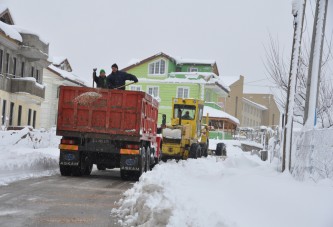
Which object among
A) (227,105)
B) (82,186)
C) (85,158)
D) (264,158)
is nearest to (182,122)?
(264,158)

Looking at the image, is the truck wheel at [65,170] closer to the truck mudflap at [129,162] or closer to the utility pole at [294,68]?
the truck mudflap at [129,162]

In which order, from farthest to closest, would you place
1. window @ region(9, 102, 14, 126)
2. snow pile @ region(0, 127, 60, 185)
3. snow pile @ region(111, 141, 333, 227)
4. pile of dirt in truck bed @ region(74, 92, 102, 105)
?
1. window @ region(9, 102, 14, 126)
2. pile of dirt in truck bed @ region(74, 92, 102, 105)
3. snow pile @ region(0, 127, 60, 185)
4. snow pile @ region(111, 141, 333, 227)

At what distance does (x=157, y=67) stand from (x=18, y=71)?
20.8 meters

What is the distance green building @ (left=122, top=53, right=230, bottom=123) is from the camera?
5534 cm

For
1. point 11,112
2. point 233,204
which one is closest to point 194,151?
point 233,204

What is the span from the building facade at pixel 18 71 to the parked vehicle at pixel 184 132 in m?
13.0

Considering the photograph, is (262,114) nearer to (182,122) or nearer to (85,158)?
(182,122)

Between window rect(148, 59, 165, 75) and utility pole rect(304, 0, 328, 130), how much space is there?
149ft

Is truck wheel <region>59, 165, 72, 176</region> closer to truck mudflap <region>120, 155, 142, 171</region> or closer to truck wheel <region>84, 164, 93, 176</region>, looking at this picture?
truck wheel <region>84, 164, 93, 176</region>

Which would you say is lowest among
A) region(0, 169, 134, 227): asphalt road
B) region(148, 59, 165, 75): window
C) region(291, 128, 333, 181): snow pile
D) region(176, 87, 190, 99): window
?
region(0, 169, 134, 227): asphalt road

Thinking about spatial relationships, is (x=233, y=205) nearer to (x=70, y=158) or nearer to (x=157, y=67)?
(x=70, y=158)

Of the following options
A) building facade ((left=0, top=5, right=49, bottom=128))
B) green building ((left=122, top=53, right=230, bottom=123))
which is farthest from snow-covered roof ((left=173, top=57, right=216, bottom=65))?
building facade ((left=0, top=5, right=49, bottom=128))

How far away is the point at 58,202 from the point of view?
10.0 meters

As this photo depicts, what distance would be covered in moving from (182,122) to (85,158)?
10029mm
